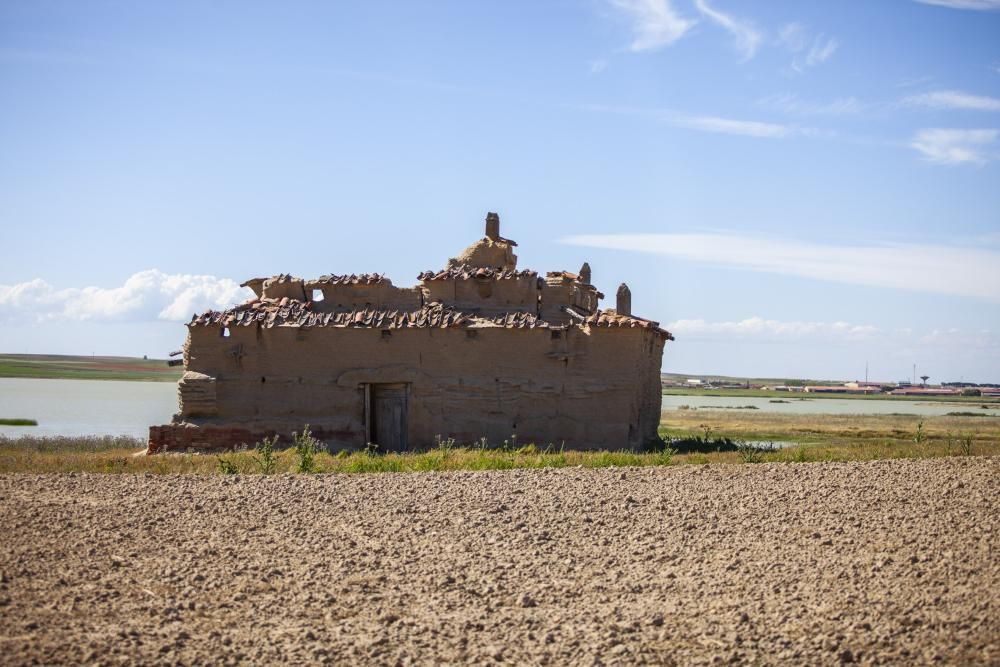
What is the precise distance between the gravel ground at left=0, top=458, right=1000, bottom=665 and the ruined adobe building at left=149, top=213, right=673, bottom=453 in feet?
25.0

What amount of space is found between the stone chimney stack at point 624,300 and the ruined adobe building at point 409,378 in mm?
2265

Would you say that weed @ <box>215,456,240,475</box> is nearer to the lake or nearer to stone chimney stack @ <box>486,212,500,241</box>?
stone chimney stack @ <box>486,212,500,241</box>

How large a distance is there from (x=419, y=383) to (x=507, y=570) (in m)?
12.0

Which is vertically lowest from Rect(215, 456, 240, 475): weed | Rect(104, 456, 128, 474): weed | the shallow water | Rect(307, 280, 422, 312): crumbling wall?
the shallow water

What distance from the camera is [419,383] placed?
70.0ft

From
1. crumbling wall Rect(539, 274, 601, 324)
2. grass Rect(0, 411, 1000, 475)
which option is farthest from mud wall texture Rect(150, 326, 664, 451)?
crumbling wall Rect(539, 274, 601, 324)

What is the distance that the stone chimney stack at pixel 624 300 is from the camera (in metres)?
24.3

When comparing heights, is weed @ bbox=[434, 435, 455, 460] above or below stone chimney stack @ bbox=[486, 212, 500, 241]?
below

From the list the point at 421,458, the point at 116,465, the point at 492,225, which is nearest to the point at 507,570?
the point at 421,458

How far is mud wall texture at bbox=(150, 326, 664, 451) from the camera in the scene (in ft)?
69.2

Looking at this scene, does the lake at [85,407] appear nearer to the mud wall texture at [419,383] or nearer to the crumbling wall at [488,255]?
the mud wall texture at [419,383]

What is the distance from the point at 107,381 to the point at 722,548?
279 ft

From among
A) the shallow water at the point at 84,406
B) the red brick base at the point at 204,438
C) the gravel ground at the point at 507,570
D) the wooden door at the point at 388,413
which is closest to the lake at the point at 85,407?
the shallow water at the point at 84,406

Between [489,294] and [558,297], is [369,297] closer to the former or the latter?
[489,294]
